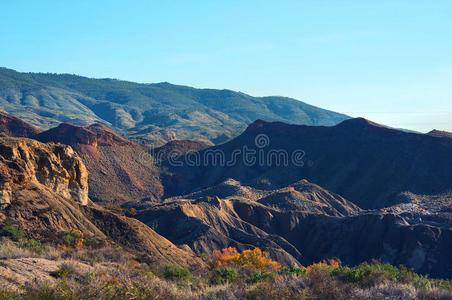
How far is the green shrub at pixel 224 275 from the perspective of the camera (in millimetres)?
16934

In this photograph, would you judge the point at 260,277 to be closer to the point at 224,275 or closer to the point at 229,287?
the point at 224,275

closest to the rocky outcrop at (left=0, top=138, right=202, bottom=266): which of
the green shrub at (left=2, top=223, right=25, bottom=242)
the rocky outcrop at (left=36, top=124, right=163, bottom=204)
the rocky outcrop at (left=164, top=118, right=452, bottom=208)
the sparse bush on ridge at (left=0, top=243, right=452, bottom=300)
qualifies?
the green shrub at (left=2, top=223, right=25, bottom=242)

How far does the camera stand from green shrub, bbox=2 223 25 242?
23.5 metres

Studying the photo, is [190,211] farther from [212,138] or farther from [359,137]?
[212,138]

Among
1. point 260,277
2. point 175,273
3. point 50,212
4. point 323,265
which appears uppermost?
point 260,277

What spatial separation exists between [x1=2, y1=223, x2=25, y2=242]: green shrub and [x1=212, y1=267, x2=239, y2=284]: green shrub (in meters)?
10.8

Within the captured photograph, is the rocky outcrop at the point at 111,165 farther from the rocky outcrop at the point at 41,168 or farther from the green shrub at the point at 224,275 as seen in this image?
the green shrub at the point at 224,275

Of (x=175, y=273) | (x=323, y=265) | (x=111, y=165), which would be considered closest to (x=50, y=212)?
(x=175, y=273)

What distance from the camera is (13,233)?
948 inches

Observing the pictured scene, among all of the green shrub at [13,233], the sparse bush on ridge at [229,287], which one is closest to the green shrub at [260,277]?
the sparse bush on ridge at [229,287]

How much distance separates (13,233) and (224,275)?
486 inches

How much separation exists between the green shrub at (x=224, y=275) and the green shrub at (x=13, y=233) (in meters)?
10.8

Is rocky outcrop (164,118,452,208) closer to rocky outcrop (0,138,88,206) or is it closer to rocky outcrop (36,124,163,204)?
rocky outcrop (36,124,163,204)

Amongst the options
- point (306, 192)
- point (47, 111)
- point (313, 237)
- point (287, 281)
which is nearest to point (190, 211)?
point (313, 237)
